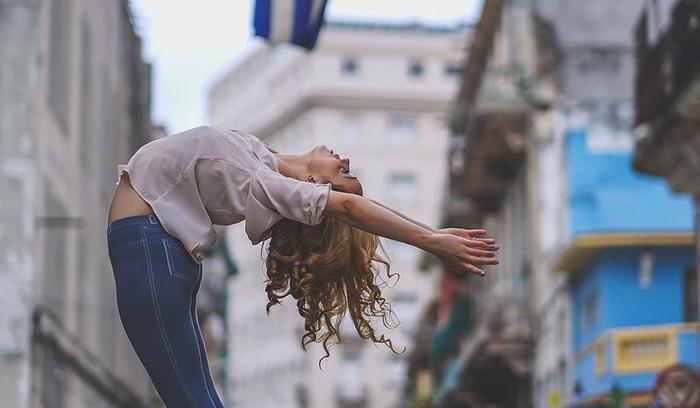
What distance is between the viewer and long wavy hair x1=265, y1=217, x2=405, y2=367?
17.0 ft

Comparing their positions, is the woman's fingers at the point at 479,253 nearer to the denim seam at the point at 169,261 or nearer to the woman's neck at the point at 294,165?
the woman's neck at the point at 294,165

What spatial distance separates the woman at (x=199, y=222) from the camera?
4.90 m

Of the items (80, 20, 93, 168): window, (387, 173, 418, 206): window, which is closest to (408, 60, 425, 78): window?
(387, 173, 418, 206): window

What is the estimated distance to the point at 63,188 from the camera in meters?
27.9

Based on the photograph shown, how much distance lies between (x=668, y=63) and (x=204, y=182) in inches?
642

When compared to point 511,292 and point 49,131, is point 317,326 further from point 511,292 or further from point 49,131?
point 511,292

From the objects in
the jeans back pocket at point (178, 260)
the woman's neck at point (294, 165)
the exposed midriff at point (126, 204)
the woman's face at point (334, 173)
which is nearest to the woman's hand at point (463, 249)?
the woman's face at point (334, 173)

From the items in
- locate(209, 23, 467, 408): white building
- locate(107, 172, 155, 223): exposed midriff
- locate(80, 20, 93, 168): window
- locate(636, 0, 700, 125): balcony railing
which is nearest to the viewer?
locate(107, 172, 155, 223): exposed midriff

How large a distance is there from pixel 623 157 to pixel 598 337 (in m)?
4.19

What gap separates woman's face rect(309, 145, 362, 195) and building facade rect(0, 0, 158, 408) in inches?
591

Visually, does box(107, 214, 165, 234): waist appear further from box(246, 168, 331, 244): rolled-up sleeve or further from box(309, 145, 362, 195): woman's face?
box(309, 145, 362, 195): woman's face

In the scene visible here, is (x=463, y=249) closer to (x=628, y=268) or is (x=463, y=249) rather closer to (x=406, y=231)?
(x=406, y=231)

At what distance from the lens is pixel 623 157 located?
33219mm

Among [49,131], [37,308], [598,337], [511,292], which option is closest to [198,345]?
[37,308]
